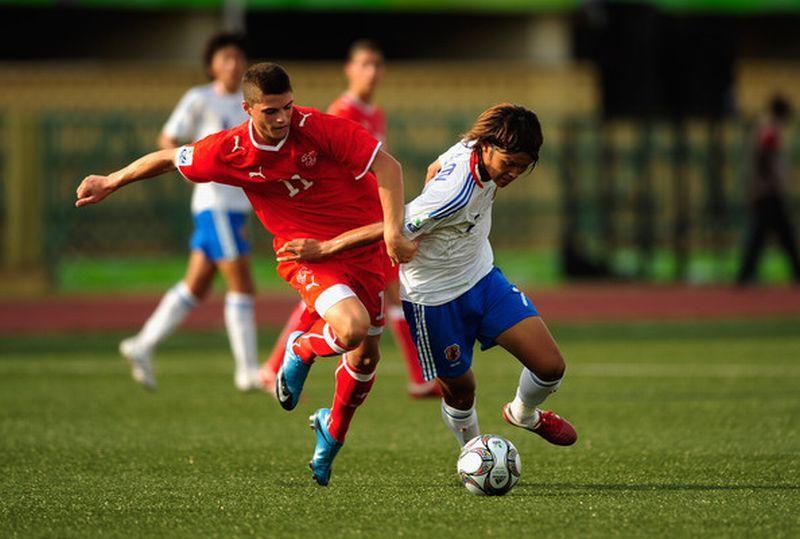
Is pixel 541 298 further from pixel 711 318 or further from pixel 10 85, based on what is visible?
pixel 10 85

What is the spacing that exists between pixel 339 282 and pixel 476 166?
0.90m

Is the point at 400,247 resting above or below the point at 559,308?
above

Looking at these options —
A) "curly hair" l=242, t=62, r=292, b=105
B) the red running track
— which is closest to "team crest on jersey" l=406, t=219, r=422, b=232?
"curly hair" l=242, t=62, r=292, b=105

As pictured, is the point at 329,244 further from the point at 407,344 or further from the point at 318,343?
the point at 407,344

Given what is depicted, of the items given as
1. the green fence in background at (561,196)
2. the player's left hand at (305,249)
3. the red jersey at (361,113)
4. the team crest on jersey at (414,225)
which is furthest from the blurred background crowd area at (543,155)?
the team crest on jersey at (414,225)

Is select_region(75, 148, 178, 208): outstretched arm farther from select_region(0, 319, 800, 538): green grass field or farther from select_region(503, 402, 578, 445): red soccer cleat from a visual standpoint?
select_region(503, 402, 578, 445): red soccer cleat

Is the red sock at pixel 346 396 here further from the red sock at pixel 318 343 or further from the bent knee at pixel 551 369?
the bent knee at pixel 551 369

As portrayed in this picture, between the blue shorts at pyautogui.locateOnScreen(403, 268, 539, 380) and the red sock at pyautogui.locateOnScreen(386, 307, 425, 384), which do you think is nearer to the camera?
the blue shorts at pyautogui.locateOnScreen(403, 268, 539, 380)

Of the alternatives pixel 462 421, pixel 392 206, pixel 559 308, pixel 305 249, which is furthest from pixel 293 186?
pixel 559 308

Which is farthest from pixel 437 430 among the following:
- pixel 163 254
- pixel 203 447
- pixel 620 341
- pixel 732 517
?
pixel 163 254

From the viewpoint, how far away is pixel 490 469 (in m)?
6.75

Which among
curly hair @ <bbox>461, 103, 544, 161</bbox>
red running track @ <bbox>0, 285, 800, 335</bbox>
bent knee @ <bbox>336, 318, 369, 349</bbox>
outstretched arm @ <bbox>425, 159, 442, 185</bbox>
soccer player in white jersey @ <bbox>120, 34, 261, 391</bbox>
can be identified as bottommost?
red running track @ <bbox>0, 285, 800, 335</bbox>

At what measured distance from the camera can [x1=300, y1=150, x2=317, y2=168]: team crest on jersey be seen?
23.6ft

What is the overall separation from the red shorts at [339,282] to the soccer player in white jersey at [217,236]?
340 cm
